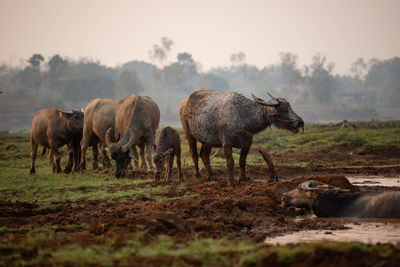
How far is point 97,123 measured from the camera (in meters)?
15.5

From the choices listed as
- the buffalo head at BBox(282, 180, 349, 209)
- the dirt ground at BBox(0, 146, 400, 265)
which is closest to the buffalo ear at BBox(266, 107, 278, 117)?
the dirt ground at BBox(0, 146, 400, 265)

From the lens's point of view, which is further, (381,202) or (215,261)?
(381,202)

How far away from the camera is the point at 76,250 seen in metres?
4.72

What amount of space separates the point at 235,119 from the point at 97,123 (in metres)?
6.78

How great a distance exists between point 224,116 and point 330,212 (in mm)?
4331

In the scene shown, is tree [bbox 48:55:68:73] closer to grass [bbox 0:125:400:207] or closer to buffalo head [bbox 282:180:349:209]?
grass [bbox 0:125:400:207]

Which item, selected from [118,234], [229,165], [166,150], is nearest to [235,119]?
[229,165]

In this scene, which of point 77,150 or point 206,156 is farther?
point 77,150

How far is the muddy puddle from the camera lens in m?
10.9

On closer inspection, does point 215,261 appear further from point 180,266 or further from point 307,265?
point 307,265

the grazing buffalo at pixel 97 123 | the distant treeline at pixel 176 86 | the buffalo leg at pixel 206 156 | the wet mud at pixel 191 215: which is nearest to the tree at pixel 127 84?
the distant treeline at pixel 176 86

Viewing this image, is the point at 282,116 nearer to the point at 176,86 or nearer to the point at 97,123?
the point at 97,123

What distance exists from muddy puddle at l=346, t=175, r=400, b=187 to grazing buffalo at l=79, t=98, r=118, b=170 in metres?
8.48

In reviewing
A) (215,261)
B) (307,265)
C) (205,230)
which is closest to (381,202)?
(205,230)
